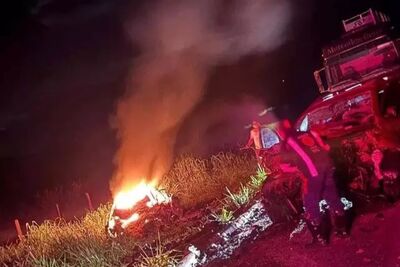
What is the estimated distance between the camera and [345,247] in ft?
17.4

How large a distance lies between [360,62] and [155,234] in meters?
5.61

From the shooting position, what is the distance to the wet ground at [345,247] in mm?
4957

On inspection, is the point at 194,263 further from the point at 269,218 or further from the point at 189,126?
A: the point at 189,126

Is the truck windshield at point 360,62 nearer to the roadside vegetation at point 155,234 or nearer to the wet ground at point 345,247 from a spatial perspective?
the roadside vegetation at point 155,234

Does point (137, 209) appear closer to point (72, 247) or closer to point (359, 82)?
point (72, 247)

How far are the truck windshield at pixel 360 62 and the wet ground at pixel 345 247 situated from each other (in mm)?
Answer: 3866

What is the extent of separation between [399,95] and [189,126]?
15.5 meters

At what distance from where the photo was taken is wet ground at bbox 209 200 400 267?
16.3ft

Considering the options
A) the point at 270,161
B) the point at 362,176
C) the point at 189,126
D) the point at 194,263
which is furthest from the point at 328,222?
the point at 189,126

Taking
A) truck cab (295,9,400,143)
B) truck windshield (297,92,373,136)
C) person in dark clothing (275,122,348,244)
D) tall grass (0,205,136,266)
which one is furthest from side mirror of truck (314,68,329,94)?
tall grass (0,205,136,266)

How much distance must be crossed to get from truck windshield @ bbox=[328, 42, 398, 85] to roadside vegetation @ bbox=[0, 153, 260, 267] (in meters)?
2.76

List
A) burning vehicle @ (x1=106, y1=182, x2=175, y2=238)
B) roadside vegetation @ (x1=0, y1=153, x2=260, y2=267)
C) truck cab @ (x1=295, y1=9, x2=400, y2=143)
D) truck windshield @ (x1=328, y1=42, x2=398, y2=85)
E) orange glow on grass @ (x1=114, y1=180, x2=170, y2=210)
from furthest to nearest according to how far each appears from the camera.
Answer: orange glow on grass @ (x1=114, y1=180, x2=170, y2=210), truck windshield @ (x1=328, y1=42, x2=398, y2=85), burning vehicle @ (x1=106, y1=182, x2=175, y2=238), roadside vegetation @ (x1=0, y1=153, x2=260, y2=267), truck cab @ (x1=295, y1=9, x2=400, y2=143)

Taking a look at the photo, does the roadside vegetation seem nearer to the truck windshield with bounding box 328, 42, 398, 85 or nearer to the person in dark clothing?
the person in dark clothing

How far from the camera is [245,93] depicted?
25.0 m
